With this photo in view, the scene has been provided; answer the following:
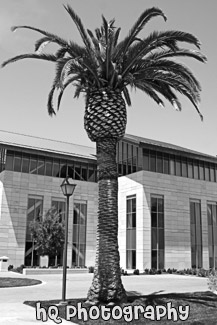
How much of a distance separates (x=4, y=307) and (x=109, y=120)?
7.69 m

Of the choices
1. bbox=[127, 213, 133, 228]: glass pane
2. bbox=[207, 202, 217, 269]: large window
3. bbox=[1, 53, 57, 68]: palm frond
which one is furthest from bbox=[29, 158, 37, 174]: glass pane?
bbox=[1, 53, 57, 68]: palm frond

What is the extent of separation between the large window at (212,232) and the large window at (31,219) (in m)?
17.9

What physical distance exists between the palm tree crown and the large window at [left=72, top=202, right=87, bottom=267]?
1033 inches

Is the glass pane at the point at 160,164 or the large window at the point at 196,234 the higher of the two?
the glass pane at the point at 160,164

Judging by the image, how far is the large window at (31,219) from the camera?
118 ft

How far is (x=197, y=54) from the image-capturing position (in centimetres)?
1411

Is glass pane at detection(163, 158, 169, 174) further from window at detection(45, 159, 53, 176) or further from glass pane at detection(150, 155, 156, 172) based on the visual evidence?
window at detection(45, 159, 53, 176)

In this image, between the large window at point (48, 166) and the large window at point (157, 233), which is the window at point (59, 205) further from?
the large window at point (157, 233)

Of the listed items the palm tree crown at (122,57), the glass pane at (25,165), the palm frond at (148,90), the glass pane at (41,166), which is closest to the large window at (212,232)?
the glass pane at (41,166)

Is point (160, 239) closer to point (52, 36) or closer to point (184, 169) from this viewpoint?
point (184, 169)

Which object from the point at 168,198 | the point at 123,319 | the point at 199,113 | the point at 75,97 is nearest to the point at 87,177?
the point at 168,198

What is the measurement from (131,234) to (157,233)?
2.63 metres

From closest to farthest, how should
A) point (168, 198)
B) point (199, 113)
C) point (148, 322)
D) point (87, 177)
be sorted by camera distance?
point (148, 322) < point (199, 113) < point (168, 198) < point (87, 177)

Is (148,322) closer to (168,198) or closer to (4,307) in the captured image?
(4,307)
